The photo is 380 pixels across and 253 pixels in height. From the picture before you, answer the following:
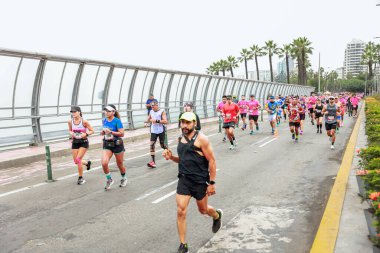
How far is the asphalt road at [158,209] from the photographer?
4.71 m

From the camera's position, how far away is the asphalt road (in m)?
4.71

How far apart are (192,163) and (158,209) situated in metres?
2.02

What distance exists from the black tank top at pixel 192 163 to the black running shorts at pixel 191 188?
4cm

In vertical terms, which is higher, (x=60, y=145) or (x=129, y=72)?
(x=129, y=72)

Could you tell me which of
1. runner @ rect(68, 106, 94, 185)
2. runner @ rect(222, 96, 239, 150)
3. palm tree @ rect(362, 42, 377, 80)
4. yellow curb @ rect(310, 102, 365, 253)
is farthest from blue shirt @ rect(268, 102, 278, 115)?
palm tree @ rect(362, 42, 377, 80)

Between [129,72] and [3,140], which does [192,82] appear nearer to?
[129,72]

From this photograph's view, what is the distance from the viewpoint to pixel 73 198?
23.1ft

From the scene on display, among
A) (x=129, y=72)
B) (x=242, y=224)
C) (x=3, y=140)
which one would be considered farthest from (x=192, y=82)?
(x=242, y=224)

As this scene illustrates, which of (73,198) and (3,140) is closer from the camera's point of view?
(73,198)

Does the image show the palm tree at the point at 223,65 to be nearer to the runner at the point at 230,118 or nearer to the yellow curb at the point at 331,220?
the runner at the point at 230,118

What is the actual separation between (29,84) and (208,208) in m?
10.9

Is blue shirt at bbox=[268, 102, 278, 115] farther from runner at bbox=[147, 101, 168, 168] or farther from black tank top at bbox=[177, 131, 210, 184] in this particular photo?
black tank top at bbox=[177, 131, 210, 184]

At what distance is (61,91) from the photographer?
49.8 ft

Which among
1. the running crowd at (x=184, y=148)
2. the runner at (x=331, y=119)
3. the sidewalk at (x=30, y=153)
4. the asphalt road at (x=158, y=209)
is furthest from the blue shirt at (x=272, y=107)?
the sidewalk at (x=30, y=153)
